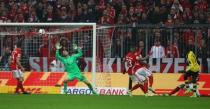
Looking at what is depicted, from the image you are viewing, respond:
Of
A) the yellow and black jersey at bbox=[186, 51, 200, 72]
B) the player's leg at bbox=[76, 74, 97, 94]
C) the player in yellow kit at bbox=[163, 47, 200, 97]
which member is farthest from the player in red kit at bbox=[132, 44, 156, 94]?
the player's leg at bbox=[76, 74, 97, 94]

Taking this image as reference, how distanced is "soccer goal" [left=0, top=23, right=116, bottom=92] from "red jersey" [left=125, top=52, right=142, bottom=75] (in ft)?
4.26

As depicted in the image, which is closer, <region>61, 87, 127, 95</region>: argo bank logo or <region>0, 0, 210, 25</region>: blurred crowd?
<region>61, 87, 127, 95</region>: argo bank logo

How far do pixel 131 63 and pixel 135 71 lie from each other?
0.44m

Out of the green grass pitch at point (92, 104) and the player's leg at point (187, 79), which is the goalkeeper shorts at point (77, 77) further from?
the player's leg at point (187, 79)

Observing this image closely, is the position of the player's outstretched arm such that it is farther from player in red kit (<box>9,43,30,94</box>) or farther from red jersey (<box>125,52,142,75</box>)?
red jersey (<box>125,52,142,75</box>)

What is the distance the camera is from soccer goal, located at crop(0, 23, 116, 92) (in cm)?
2561

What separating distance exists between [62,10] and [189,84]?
6795mm

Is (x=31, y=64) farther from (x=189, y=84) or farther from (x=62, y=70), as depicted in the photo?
(x=189, y=84)

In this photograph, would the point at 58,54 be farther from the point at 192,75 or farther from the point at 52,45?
the point at 192,75

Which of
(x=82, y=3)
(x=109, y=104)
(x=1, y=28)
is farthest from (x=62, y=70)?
(x=109, y=104)

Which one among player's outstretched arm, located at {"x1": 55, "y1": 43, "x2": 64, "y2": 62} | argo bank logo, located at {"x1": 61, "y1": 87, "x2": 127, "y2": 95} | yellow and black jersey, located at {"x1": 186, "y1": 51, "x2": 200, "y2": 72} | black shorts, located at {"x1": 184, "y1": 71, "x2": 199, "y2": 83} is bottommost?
argo bank logo, located at {"x1": 61, "y1": 87, "x2": 127, "y2": 95}

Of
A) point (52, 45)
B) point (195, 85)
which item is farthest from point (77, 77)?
point (195, 85)

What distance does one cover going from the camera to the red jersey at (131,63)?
2419 cm

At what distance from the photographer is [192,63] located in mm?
24438
